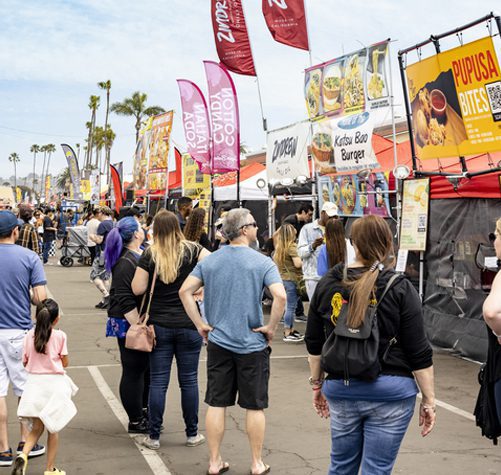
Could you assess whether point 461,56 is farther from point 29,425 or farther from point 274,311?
point 29,425

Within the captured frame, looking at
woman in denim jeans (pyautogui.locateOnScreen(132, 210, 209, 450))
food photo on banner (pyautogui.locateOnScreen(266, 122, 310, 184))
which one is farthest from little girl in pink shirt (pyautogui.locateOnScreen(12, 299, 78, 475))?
food photo on banner (pyautogui.locateOnScreen(266, 122, 310, 184))

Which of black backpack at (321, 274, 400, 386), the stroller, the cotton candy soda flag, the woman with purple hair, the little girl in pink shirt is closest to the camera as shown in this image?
black backpack at (321, 274, 400, 386)

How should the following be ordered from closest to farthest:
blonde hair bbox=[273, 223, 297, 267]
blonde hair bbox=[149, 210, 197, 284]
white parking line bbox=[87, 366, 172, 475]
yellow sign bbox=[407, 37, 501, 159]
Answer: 1. white parking line bbox=[87, 366, 172, 475]
2. blonde hair bbox=[149, 210, 197, 284]
3. yellow sign bbox=[407, 37, 501, 159]
4. blonde hair bbox=[273, 223, 297, 267]

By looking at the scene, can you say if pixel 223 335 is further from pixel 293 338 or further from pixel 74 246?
pixel 74 246

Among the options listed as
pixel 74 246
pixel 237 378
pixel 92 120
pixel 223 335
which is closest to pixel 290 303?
pixel 237 378

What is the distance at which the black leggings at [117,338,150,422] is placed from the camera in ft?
20.4

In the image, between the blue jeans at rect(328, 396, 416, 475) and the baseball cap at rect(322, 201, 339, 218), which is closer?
the blue jeans at rect(328, 396, 416, 475)

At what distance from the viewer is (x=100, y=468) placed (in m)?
5.57

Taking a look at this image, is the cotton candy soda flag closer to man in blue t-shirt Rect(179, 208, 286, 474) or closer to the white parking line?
the white parking line

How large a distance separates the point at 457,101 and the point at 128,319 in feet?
19.1

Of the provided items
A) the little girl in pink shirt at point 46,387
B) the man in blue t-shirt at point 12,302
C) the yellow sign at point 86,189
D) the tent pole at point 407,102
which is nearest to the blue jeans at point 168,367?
the little girl in pink shirt at point 46,387

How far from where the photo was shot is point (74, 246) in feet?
Answer: 87.4

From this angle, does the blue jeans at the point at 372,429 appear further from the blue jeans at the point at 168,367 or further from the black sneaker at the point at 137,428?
the black sneaker at the point at 137,428

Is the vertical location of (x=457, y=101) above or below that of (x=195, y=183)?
above
